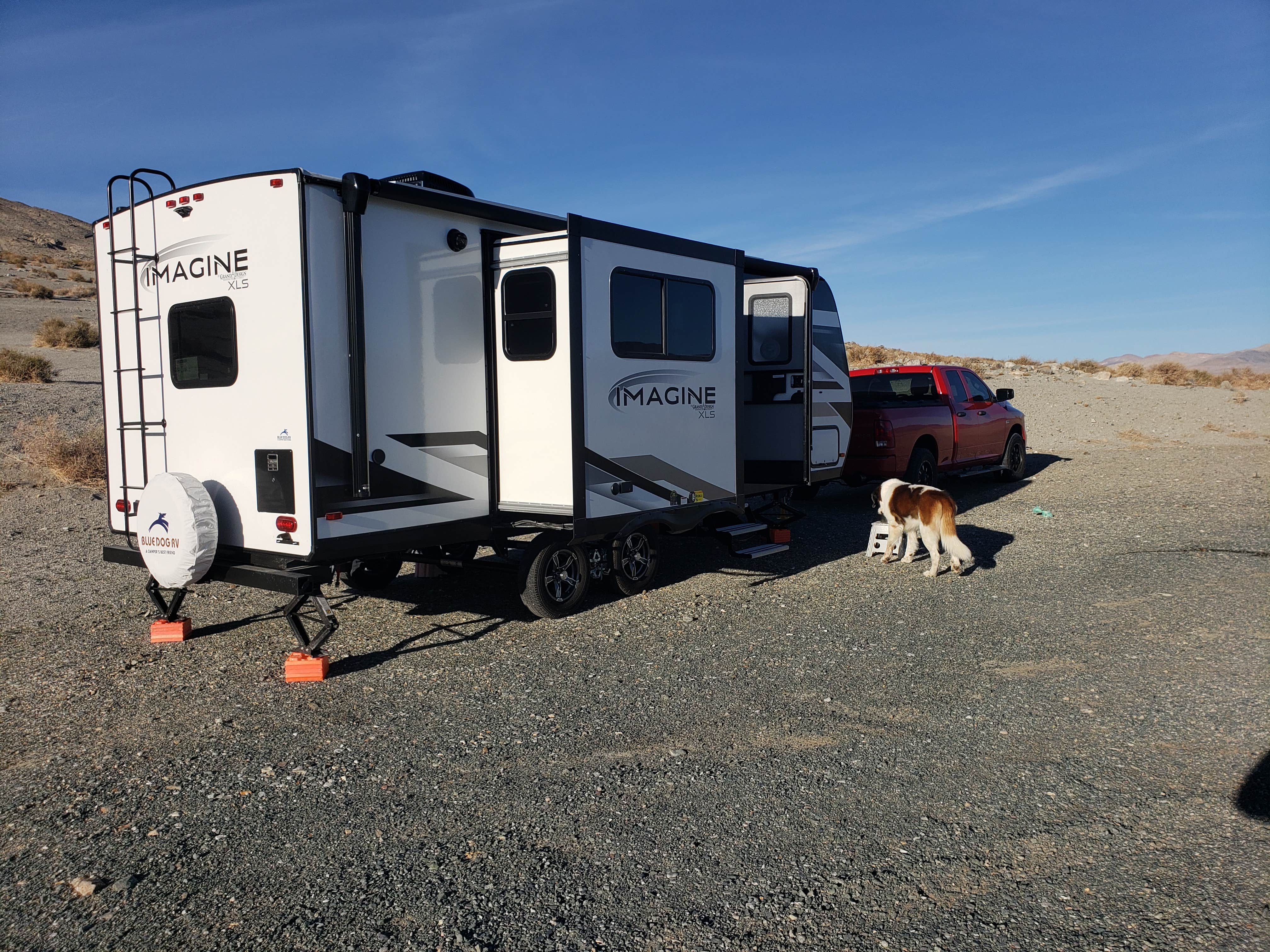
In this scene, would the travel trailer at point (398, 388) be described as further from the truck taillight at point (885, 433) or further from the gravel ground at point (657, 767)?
the truck taillight at point (885, 433)

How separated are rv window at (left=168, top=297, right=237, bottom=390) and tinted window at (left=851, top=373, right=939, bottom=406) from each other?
8641 mm

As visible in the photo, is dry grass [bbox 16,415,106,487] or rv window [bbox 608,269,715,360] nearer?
rv window [bbox 608,269,715,360]

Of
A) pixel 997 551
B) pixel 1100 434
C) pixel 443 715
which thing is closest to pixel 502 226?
pixel 443 715

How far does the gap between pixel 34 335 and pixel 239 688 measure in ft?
87.1

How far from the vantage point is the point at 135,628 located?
6.71m

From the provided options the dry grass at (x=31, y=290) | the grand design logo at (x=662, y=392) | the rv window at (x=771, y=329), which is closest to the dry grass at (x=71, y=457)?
the grand design logo at (x=662, y=392)

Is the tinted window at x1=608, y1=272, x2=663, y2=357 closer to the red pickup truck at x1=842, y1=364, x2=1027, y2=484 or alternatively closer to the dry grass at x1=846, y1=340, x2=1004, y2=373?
the red pickup truck at x1=842, y1=364, x2=1027, y2=484

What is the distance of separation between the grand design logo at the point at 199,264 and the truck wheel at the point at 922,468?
8386 millimetres

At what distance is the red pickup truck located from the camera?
38.1 ft

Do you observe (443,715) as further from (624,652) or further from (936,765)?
(936,765)

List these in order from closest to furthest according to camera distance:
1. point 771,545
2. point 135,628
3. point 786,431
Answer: point 135,628 → point 771,545 → point 786,431

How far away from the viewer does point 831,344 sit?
31.8 feet

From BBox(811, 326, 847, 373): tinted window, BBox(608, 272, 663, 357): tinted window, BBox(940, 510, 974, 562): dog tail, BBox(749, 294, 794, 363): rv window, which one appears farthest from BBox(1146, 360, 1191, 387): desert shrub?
BBox(608, 272, 663, 357): tinted window

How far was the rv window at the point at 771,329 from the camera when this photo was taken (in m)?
9.55
